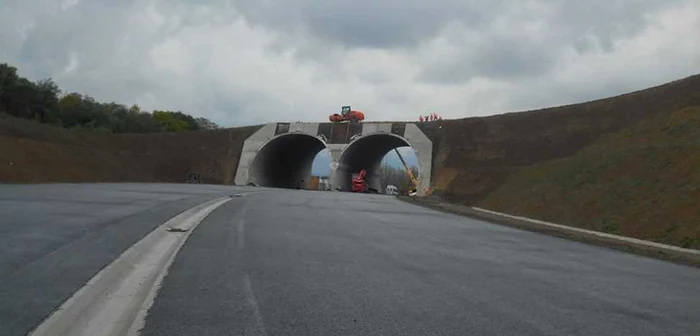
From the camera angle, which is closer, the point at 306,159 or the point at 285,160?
the point at 285,160

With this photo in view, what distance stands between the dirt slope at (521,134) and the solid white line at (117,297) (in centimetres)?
3805

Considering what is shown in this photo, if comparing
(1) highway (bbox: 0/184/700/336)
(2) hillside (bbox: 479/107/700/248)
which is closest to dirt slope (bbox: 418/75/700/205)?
(2) hillside (bbox: 479/107/700/248)

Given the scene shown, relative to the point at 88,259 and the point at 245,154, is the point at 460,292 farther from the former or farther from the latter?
the point at 245,154

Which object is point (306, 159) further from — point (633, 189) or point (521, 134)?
point (633, 189)

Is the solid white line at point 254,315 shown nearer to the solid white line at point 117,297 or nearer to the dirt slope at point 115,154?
the solid white line at point 117,297

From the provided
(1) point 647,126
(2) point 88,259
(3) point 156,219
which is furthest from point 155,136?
(2) point 88,259

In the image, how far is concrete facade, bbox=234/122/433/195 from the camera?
64.3 meters

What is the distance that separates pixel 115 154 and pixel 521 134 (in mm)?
47106

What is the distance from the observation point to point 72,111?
89.4 meters

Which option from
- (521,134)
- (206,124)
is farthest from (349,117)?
(206,124)

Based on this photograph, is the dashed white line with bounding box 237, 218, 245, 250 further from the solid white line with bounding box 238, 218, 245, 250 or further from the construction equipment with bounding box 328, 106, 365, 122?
the construction equipment with bounding box 328, 106, 365, 122

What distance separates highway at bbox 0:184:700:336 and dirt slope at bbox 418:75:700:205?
1357 inches

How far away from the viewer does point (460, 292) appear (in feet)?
23.8

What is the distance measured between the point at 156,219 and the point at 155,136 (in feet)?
224
